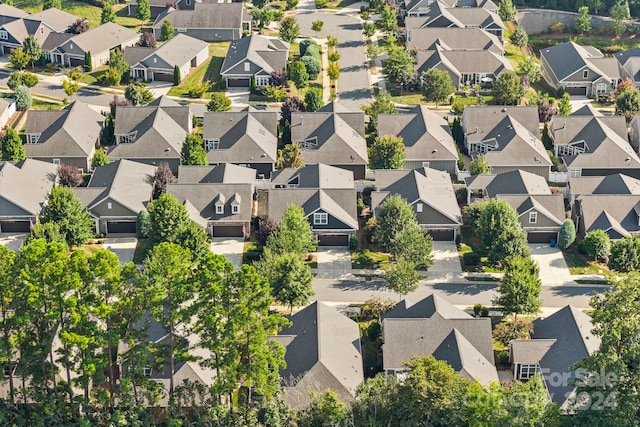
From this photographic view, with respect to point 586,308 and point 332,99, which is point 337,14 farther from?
point 586,308

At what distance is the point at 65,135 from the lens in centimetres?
11338

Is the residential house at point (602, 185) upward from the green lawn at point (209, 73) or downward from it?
downward

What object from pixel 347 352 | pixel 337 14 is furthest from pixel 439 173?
pixel 337 14

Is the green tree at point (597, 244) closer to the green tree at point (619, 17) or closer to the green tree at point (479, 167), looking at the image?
the green tree at point (479, 167)

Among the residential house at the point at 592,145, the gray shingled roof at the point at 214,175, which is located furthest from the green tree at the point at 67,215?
the residential house at the point at 592,145

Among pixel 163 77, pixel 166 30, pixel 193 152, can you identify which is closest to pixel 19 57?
pixel 163 77

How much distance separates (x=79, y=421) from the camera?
69.9 metres

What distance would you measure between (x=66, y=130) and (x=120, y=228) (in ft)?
67.2

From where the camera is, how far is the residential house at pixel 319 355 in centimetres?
7338

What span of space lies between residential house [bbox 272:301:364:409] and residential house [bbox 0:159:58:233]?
33129 mm

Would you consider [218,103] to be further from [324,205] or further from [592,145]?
[592,145]

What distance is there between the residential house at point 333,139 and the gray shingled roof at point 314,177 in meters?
3.64

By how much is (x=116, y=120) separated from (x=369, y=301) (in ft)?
Result: 151

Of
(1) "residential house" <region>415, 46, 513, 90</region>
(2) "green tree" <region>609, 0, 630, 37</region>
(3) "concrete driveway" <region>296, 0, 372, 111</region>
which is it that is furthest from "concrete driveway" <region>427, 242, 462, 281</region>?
(2) "green tree" <region>609, 0, 630, 37</region>
